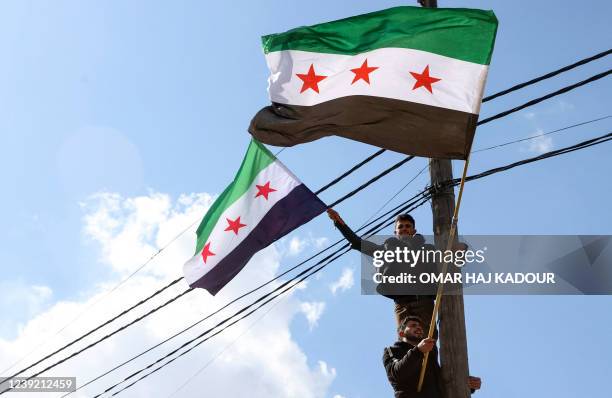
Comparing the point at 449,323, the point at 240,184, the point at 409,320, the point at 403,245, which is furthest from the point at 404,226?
the point at 240,184

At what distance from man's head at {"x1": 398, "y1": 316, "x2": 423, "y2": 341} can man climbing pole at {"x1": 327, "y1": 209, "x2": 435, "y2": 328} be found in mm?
91

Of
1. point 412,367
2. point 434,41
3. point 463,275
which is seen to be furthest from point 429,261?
point 434,41

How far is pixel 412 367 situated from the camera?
5594 millimetres

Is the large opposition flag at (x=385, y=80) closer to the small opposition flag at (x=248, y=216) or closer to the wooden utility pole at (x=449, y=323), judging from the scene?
the wooden utility pole at (x=449, y=323)

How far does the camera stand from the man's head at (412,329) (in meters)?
5.96

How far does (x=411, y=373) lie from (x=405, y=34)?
2948 millimetres

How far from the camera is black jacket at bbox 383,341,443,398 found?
18.4 feet

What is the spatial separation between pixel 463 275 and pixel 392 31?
7.47 feet

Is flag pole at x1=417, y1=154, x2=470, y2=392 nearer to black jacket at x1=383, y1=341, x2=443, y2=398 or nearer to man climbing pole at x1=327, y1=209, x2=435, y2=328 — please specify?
black jacket at x1=383, y1=341, x2=443, y2=398

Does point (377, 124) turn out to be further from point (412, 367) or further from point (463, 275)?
point (412, 367)

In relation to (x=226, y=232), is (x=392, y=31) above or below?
above

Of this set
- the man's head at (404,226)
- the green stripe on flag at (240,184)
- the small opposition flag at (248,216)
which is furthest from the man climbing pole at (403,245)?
the green stripe on flag at (240,184)

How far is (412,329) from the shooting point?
599 cm

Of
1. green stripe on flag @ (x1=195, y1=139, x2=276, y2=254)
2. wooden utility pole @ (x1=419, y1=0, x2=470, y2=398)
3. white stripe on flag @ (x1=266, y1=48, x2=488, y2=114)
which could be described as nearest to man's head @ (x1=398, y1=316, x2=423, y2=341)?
wooden utility pole @ (x1=419, y1=0, x2=470, y2=398)
